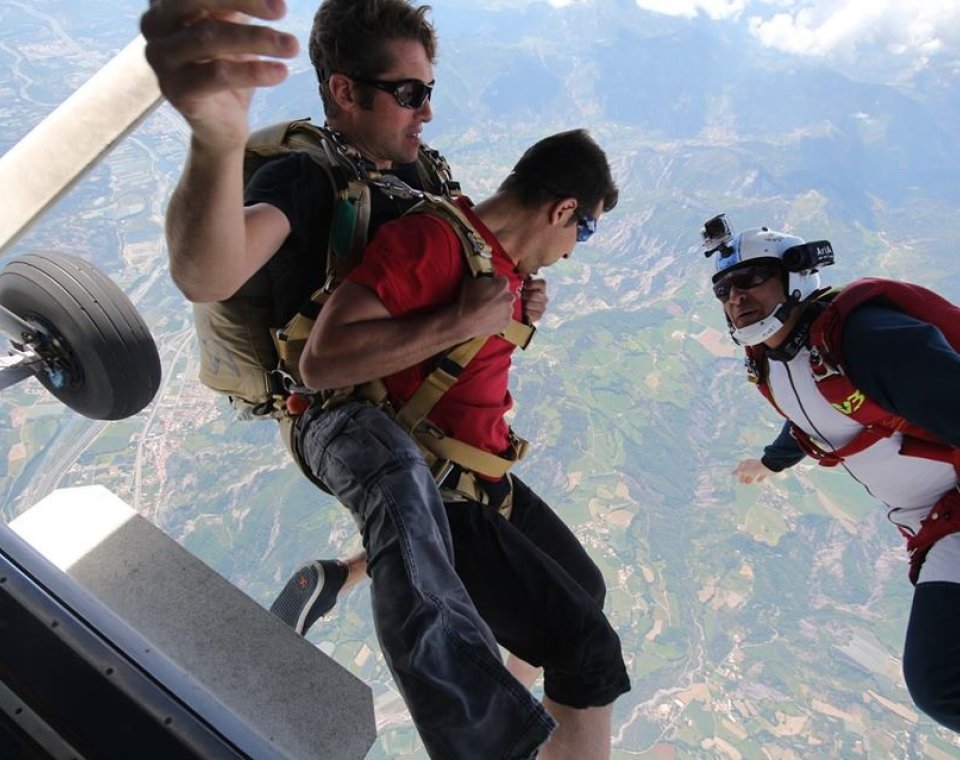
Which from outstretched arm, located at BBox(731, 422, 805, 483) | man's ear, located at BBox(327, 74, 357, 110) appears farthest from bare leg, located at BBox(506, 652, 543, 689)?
man's ear, located at BBox(327, 74, 357, 110)

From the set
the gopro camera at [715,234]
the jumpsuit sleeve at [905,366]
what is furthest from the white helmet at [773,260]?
the jumpsuit sleeve at [905,366]

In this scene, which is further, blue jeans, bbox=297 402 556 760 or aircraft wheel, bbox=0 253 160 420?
aircraft wheel, bbox=0 253 160 420

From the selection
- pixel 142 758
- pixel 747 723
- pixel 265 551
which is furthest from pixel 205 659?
pixel 747 723

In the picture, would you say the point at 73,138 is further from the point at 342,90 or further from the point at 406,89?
the point at 406,89

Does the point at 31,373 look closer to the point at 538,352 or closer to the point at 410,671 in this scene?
the point at 410,671

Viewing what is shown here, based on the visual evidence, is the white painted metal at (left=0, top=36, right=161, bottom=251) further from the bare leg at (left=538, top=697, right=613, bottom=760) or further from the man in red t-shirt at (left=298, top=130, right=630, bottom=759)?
the bare leg at (left=538, top=697, right=613, bottom=760)

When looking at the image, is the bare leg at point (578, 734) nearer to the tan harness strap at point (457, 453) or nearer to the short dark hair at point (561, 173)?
the tan harness strap at point (457, 453)

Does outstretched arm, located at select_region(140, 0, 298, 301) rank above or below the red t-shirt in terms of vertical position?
above
